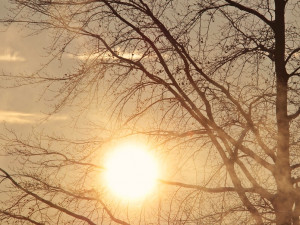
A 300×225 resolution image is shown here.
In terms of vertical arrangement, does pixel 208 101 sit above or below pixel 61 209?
above

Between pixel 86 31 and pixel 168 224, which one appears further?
pixel 86 31

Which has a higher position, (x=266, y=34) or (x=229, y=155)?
(x=266, y=34)

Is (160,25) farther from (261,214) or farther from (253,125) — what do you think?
(261,214)

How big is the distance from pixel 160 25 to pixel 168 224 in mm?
3461

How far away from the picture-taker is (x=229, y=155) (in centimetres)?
1038

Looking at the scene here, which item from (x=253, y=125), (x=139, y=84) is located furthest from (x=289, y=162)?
(x=139, y=84)

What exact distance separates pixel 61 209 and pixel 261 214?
3.49 metres

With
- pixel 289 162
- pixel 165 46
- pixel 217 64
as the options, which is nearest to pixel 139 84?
pixel 165 46

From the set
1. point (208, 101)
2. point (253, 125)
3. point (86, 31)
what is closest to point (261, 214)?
point (253, 125)

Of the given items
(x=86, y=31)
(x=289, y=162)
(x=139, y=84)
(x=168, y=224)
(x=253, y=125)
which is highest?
(x=86, y=31)

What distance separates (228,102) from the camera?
10.5 m

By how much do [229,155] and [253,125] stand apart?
2.27 feet

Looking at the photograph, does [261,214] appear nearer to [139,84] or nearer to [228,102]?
[228,102]

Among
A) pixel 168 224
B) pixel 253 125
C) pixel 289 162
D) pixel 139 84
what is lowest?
pixel 168 224
